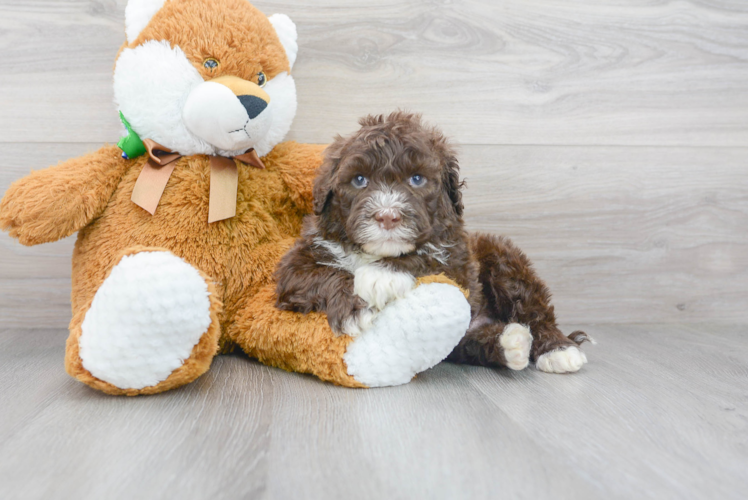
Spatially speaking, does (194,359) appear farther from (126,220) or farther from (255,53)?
(255,53)

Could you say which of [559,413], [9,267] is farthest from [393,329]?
[9,267]

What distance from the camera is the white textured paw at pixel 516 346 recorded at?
1363 mm

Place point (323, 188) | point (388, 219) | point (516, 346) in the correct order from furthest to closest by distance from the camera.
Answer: point (516, 346) < point (323, 188) < point (388, 219)

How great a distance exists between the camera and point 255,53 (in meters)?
1.38

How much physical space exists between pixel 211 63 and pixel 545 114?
1.16 metres

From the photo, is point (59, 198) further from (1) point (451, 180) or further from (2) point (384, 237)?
(1) point (451, 180)

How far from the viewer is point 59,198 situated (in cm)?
129

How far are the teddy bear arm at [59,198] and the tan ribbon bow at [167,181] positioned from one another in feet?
0.29

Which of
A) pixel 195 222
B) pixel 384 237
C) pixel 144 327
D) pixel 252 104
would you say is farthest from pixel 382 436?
pixel 252 104

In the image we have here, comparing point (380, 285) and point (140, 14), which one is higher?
point (140, 14)

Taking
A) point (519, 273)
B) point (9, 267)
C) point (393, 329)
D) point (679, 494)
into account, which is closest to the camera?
point (679, 494)

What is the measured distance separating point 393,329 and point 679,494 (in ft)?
1.97

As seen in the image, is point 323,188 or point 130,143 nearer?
point 323,188

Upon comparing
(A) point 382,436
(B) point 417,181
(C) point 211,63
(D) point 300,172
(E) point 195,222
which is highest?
(C) point 211,63
